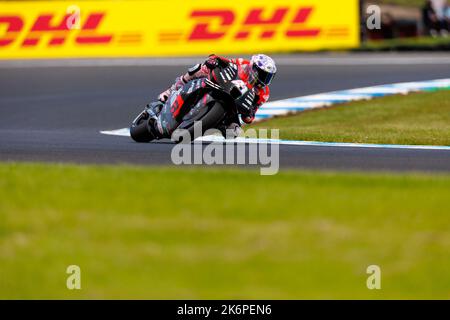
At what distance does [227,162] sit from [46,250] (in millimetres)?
3750

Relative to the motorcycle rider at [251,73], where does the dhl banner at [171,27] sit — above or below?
above

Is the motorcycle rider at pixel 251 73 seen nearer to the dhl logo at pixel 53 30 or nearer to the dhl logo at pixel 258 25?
the dhl logo at pixel 258 25

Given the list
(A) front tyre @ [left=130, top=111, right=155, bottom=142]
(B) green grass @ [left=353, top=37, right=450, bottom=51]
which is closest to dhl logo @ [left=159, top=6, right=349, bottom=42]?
(B) green grass @ [left=353, top=37, right=450, bottom=51]

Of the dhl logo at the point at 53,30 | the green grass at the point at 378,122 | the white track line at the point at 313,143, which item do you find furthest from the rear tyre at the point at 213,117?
the dhl logo at the point at 53,30

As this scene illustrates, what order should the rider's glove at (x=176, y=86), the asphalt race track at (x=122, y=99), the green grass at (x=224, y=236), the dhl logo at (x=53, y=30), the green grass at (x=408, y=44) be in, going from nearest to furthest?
1. the green grass at (x=224, y=236)
2. the asphalt race track at (x=122, y=99)
3. the rider's glove at (x=176, y=86)
4. the dhl logo at (x=53, y=30)
5. the green grass at (x=408, y=44)

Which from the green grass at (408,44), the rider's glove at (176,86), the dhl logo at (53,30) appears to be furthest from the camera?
the green grass at (408,44)

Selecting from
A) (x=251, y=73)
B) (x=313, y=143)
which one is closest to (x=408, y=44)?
(x=313, y=143)

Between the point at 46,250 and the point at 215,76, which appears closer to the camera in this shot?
the point at 46,250

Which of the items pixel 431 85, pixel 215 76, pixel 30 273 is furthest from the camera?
pixel 431 85

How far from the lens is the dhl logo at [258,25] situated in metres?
22.8

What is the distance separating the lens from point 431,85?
1883cm

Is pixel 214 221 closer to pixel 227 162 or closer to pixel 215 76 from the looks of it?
pixel 227 162

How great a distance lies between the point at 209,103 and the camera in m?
11.8
